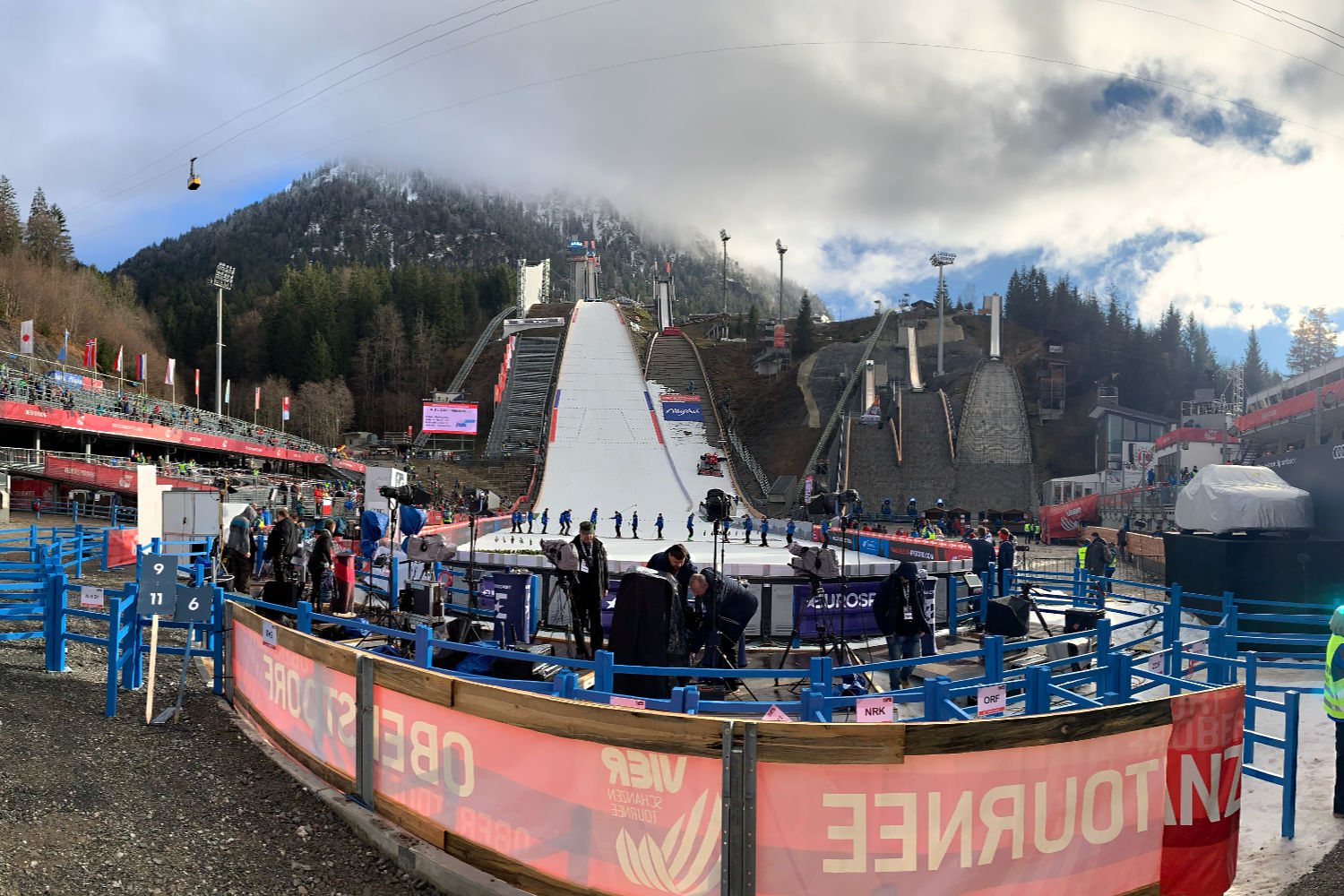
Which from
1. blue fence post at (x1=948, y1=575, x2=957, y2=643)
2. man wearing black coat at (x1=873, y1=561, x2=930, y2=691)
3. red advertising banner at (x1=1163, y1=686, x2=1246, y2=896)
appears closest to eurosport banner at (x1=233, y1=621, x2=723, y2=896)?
red advertising banner at (x1=1163, y1=686, x2=1246, y2=896)

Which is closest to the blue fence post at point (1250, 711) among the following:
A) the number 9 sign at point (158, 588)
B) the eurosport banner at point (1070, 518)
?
the number 9 sign at point (158, 588)

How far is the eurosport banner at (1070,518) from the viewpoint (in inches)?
1292

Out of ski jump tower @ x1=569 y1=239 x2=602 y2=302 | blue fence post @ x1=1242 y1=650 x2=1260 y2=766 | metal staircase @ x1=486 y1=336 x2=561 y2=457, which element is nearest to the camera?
blue fence post @ x1=1242 y1=650 x2=1260 y2=766

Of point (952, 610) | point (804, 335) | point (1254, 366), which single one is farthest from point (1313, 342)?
point (952, 610)

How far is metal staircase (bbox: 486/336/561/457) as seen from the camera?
5100 cm

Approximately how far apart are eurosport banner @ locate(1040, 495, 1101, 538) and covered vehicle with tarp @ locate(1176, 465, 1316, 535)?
1911 cm

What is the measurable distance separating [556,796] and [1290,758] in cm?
516

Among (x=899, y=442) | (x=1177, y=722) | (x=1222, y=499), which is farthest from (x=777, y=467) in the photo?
(x=1177, y=722)

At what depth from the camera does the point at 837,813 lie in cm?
325

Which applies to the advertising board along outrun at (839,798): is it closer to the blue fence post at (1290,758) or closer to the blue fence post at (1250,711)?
the blue fence post at (1290,758)

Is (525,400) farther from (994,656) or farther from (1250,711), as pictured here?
(1250,711)

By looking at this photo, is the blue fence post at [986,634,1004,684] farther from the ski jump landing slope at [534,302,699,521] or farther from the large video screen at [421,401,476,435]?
the large video screen at [421,401,476,435]

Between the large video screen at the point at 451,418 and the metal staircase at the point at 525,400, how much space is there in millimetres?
1857

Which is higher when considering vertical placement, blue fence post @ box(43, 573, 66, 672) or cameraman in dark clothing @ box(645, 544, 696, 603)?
cameraman in dark clothing @ box(645, 544, 696, 603)
